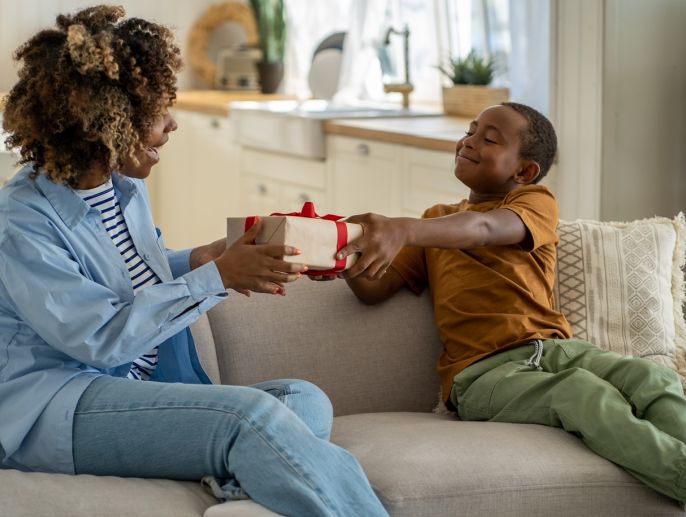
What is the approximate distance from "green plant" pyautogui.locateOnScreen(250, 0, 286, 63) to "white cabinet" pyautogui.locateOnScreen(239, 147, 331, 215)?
3.72 feet

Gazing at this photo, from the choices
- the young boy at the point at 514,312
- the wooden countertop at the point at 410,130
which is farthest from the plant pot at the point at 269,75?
the young boy at the point at 514,312

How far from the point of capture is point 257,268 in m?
1.78

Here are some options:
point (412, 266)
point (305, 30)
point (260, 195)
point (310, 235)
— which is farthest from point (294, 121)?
point (310, 235)

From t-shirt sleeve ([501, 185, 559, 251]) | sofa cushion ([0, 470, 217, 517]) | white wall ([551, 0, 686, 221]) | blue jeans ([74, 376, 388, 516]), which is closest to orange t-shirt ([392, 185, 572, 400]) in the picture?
t-shirt sleeve ([501, 185, 559, 251])

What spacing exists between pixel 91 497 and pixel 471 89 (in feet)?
9.50

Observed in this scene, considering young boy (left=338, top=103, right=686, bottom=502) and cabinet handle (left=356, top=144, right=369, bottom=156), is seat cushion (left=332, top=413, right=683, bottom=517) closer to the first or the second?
young boy (left=338, top=103, right=686, bottom=502)

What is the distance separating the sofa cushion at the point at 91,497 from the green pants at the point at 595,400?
672 millimetres

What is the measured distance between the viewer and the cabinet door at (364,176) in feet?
12.6

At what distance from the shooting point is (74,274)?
170 centimetres

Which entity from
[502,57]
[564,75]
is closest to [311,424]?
[564,75]

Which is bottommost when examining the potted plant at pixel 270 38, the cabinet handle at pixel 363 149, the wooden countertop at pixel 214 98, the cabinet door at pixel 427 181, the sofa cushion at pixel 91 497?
the sofa cushion at pixel 91 497

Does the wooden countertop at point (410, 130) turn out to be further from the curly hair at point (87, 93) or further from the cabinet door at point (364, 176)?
the curly hair at point (87, 93)

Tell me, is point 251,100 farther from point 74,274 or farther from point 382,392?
point 74,274

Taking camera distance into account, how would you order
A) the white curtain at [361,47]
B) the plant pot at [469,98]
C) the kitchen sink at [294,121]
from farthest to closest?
1. the white curtain at [361,47]
2. the kitchen sink at [294,121]
3. the plant pot at [469,98]
